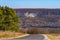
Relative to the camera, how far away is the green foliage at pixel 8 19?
208 ft

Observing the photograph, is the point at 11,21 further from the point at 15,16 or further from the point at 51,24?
the point at 51,24

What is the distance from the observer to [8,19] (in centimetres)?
6494

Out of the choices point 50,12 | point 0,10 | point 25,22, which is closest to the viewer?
point 0,10

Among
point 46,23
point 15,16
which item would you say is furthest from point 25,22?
point 15,16

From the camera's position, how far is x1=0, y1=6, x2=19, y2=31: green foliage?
6334 cm

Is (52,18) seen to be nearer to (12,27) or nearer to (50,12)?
(50,12)

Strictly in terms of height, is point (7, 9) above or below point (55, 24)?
above

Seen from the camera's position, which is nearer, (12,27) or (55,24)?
(12,27)

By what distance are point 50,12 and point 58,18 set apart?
11235 mm

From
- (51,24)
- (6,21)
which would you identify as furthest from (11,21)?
(51,24)

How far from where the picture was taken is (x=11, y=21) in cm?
6406

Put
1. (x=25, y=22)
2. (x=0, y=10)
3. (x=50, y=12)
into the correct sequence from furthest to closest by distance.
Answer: (x=25, y=22) < (x=50, y=12) < (x=0, y=10)

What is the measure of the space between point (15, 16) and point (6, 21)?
3047 mm

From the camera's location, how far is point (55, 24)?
88.2 meters
